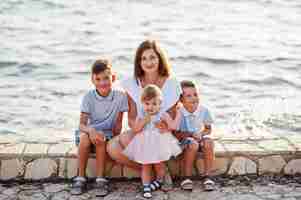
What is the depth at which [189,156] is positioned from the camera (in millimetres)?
5160

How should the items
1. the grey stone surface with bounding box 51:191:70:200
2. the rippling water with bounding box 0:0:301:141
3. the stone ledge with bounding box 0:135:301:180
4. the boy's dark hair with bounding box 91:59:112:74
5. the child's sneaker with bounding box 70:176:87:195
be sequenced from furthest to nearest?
the rippling water with bounding box 0:0:301:141, the stone ledge with bounding box 0:135:301:180, the boy's dark hair with bounding box 91:59:112:74, the child's sneaker with bounding box 70:176:87:195, the grey stone surface with bounding box 51:191:70:200

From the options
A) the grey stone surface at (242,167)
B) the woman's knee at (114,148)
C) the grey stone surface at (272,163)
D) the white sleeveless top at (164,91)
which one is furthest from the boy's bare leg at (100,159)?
the grey stone surface at (272,163)

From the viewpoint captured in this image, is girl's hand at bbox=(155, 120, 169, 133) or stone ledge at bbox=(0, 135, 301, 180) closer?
girl's hand at bbox=(155, 120, 169, 133)

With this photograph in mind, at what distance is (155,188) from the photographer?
506 cm

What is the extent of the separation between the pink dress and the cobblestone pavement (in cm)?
26

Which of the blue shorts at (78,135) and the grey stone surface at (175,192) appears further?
the blue shorts at (78,135)

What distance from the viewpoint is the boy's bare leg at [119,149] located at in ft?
16.8

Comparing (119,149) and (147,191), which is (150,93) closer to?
(119,149)

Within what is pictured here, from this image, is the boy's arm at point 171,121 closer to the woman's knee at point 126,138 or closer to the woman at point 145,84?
the woman at point 145,84

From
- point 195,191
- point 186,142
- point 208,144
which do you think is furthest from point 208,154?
point 195,191

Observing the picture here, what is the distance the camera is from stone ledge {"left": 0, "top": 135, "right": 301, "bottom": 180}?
5.25 metres

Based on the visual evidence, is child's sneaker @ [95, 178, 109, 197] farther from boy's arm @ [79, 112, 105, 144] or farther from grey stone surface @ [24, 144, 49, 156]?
grey stone surface @ [24, 144, 49, 156]

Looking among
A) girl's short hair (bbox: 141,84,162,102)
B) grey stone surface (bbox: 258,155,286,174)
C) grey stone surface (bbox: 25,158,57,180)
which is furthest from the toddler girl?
grey stone surface (bbox: 258,155,286,174)

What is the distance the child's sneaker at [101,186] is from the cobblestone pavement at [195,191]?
40 mm
